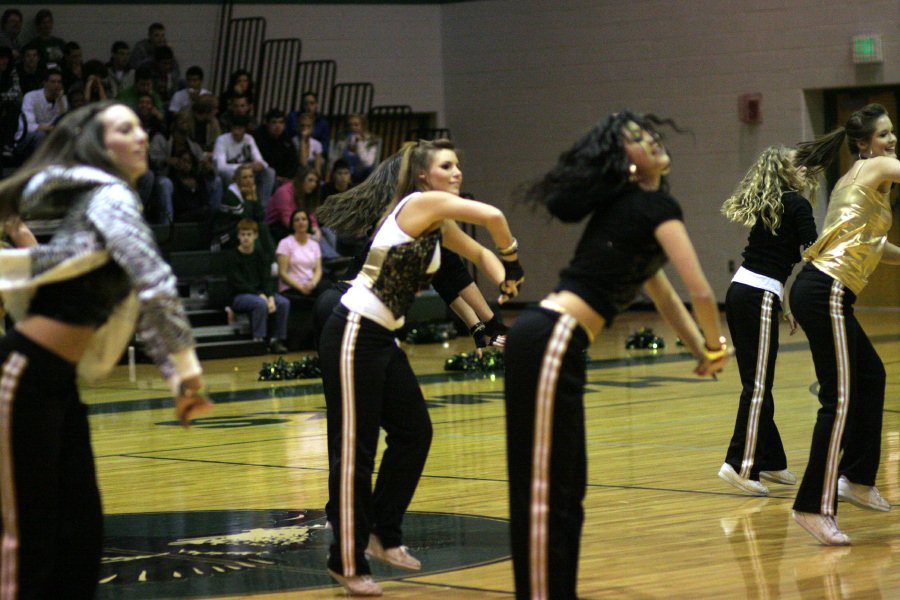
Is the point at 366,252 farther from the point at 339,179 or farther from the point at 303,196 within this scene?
the point at 339,179

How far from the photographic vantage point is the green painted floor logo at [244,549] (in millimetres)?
5312

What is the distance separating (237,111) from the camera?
57.0ft

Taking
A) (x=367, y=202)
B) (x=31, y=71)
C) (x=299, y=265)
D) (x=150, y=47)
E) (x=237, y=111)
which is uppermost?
(x=150, y=47)

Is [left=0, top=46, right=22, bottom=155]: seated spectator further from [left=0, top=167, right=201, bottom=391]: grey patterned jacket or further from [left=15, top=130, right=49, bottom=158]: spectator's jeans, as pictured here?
[left=0, top=167, right=201, bottom=391]: grey patterned jacket

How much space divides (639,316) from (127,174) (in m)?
16.2

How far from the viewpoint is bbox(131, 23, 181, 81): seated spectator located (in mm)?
18297

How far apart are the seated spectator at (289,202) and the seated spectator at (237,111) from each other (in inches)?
50.8

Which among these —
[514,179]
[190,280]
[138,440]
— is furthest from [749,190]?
[514,179]

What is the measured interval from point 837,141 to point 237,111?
38.0ft

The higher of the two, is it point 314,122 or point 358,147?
point 314,122

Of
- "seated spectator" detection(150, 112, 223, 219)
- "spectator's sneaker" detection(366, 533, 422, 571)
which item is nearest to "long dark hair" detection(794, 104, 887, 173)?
"spectator's sneaker" detection(366, 533, 422, 571)

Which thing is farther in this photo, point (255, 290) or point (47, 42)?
point (47, 42)

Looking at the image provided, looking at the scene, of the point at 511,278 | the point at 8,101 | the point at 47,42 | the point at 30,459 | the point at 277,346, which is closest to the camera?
the point at 30,459

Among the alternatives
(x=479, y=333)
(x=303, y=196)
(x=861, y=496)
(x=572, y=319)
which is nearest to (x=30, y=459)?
(x=572, y=319)
